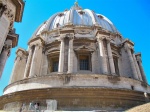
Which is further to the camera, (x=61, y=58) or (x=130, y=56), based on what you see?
(x=130, y=56)

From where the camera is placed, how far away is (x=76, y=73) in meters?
15.6

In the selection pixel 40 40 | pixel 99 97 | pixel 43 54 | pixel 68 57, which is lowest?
pixel 99 97

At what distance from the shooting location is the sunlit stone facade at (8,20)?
7.73 m

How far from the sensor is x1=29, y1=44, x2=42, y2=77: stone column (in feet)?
60.4

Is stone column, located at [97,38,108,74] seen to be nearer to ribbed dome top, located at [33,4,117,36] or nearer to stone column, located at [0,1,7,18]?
ribbed dome top, located at [33,4,117,36]

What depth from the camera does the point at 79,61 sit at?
20.5 meters

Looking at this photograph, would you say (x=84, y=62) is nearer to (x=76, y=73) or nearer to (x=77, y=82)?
(x=76, y=73)

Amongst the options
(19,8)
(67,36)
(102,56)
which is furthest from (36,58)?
(19,8)

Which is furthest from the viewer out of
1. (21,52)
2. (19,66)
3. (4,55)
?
(21,52)

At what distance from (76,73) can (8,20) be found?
889 cm

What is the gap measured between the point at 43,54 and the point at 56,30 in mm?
4360

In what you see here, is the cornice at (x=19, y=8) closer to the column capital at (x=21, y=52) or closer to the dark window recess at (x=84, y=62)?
the dark window recess at (x=84, y=62)

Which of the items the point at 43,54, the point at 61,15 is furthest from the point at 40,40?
the point at 61,15

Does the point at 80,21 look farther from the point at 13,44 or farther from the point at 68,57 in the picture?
the point at 13,44
